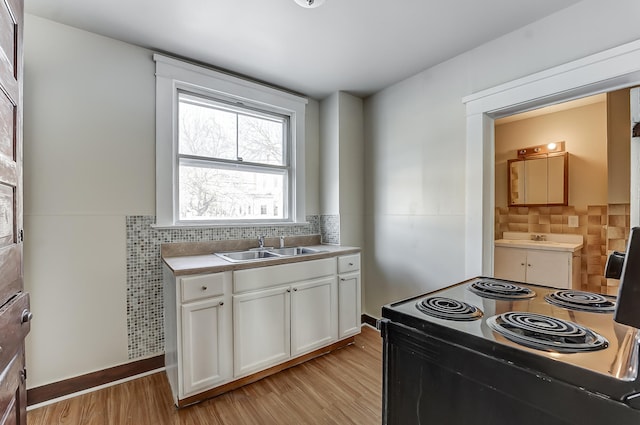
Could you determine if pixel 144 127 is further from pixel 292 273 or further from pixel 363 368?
pixel 363 368

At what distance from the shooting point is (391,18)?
6.37ft

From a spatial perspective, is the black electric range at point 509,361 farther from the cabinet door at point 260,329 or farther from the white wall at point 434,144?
the white wall at point 434,144

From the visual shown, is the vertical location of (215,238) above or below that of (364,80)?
below

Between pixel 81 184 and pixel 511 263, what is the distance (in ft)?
14.0

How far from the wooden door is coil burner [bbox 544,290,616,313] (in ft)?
5.99

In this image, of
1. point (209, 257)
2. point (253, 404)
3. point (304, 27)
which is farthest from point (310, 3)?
point (253, 404)

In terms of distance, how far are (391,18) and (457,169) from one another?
1.29 metres

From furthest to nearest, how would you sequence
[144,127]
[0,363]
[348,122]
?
[348,122] < [144,127] < [0,363]

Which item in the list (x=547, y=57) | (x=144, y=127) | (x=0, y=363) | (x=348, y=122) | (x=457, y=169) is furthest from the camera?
(x=348, y=122)

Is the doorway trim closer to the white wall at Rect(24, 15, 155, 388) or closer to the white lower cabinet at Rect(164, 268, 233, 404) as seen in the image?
the white lower cabinet at Rect(164, 268, 233, 404)

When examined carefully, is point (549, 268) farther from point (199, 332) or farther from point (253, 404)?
A: point (199, 332)

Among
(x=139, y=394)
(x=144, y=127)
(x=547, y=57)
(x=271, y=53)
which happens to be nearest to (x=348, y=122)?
(x=271, y=53)

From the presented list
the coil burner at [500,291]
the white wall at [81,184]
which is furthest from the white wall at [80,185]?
the coil burner at [500,291]

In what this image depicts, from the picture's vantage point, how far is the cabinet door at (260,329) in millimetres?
2029
